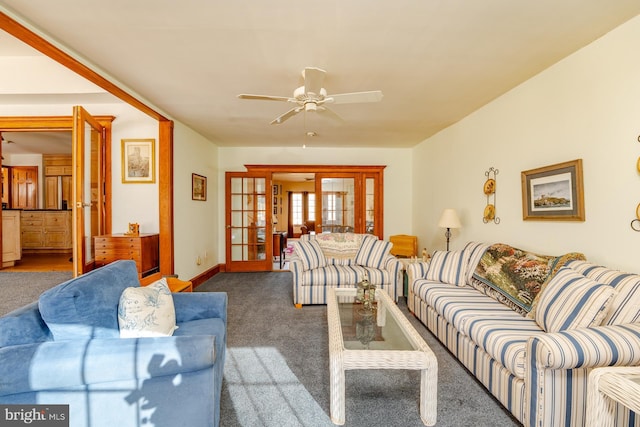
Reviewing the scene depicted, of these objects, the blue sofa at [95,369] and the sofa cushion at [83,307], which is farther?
the sofa cushion at [83,307]

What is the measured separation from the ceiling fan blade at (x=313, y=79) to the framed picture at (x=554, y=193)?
2.12 meters

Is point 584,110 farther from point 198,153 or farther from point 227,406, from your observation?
point 198,153

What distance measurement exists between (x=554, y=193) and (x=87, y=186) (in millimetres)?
4762

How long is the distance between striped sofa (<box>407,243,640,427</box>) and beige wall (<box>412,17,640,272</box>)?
36 cm

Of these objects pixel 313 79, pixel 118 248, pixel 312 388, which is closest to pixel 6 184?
pixel 118 248

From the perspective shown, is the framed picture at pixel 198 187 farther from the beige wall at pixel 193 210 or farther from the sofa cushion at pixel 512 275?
the sofa cushion at pixel 512 275

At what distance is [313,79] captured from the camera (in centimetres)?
217

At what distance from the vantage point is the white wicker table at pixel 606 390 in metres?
1.08

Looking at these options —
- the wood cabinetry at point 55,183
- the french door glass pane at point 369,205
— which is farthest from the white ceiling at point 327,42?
the wood cabinetry at point 55,183

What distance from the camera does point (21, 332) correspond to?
1272 mm

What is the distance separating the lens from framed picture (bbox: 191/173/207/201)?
14.8ft

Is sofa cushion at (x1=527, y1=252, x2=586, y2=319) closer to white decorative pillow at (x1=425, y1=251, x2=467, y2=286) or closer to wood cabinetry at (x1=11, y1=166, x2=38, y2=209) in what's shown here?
white decorative pillow at (x1=425, y1=251, x2=467, y2=286)

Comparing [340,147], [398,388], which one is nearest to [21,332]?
[398,388]

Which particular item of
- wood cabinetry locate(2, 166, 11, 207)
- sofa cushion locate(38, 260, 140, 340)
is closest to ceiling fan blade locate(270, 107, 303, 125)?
sofa cushion locate(38, 260, 140, 340)
